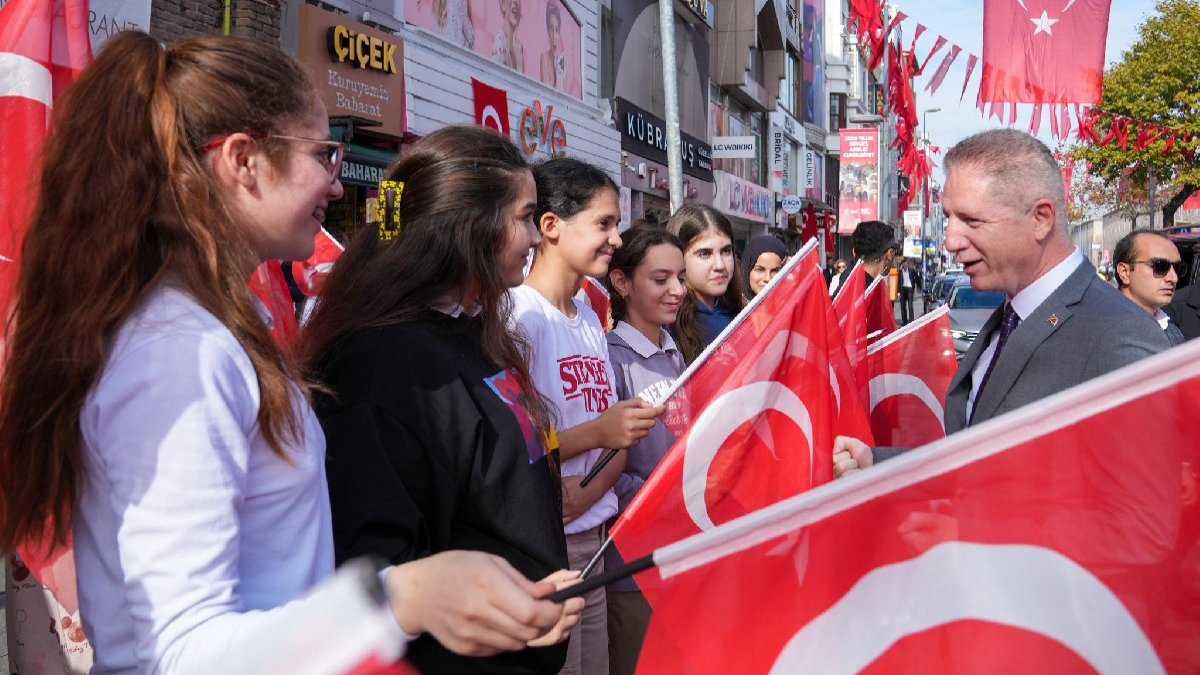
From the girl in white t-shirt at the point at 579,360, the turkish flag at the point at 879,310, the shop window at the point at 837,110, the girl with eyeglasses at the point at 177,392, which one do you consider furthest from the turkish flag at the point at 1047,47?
the shop window at the point at 837,110

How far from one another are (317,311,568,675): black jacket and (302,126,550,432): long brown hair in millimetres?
150

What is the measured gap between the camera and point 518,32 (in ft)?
52.8

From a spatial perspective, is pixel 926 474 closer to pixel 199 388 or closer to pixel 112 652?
pixel 199 388

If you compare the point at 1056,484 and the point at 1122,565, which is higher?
the point at 1056,484

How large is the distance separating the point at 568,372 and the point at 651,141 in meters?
20.0

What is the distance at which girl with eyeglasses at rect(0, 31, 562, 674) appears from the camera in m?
1.40

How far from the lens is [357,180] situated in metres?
11.4

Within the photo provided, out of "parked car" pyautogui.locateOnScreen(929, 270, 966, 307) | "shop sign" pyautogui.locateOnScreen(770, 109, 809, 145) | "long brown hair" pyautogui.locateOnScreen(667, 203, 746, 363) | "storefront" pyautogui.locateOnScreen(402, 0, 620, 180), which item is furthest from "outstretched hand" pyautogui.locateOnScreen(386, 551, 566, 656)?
"shop sign" pyautogui.locateOnScreen(770, 109, 809, 145)

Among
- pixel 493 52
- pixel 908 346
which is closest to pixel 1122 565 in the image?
pixel 908 346

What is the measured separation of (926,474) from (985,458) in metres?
0.09

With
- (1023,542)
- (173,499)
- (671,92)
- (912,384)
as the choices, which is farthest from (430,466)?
→ (671,92)

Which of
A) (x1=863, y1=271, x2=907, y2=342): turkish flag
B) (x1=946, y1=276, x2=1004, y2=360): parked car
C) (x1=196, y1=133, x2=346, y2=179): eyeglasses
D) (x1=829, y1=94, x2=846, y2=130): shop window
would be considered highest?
(x1=829, y1=94, x2=846, y2=130): shop window

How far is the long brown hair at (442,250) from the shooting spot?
241 centimetres

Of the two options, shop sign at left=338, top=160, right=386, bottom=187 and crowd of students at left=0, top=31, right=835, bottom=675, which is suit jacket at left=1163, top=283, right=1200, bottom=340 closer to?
crowd of students at left=0, top=31, right=835, bottom=675
